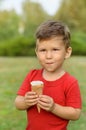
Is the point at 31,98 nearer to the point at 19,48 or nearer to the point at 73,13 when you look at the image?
the point at 19,48

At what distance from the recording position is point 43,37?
4.10m

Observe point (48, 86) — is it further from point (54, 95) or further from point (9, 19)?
point (9, 19)

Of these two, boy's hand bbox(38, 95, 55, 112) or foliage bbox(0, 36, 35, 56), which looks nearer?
boy's hand bbox(38, 95, 55, 112)

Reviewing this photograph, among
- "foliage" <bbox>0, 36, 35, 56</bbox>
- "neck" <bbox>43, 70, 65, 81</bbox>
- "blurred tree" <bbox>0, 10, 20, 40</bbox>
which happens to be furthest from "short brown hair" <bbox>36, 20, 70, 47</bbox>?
"blurred tree" <bbox>0, 10, 20, 40</bbox>

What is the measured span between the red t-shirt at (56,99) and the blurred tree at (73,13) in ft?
130

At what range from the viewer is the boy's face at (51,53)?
4.11 m

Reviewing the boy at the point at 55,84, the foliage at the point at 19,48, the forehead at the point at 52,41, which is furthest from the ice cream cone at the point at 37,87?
the foliage at the point at 19,48

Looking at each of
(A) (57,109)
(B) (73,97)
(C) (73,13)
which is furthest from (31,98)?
(C) (73,13)

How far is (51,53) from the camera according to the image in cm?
411

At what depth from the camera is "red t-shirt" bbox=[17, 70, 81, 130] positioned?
412cm

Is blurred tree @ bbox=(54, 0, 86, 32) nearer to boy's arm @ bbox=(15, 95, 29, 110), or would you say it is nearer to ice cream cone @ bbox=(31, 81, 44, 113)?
boy's arm @ bbox=(15, 95, 29, 110)

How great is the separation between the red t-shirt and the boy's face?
0.51 ft

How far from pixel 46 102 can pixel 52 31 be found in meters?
0.70

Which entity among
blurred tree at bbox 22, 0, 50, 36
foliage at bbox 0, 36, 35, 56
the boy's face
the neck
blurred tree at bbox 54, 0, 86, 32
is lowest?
blurred tree at bbox 22, 0, 50, 36
